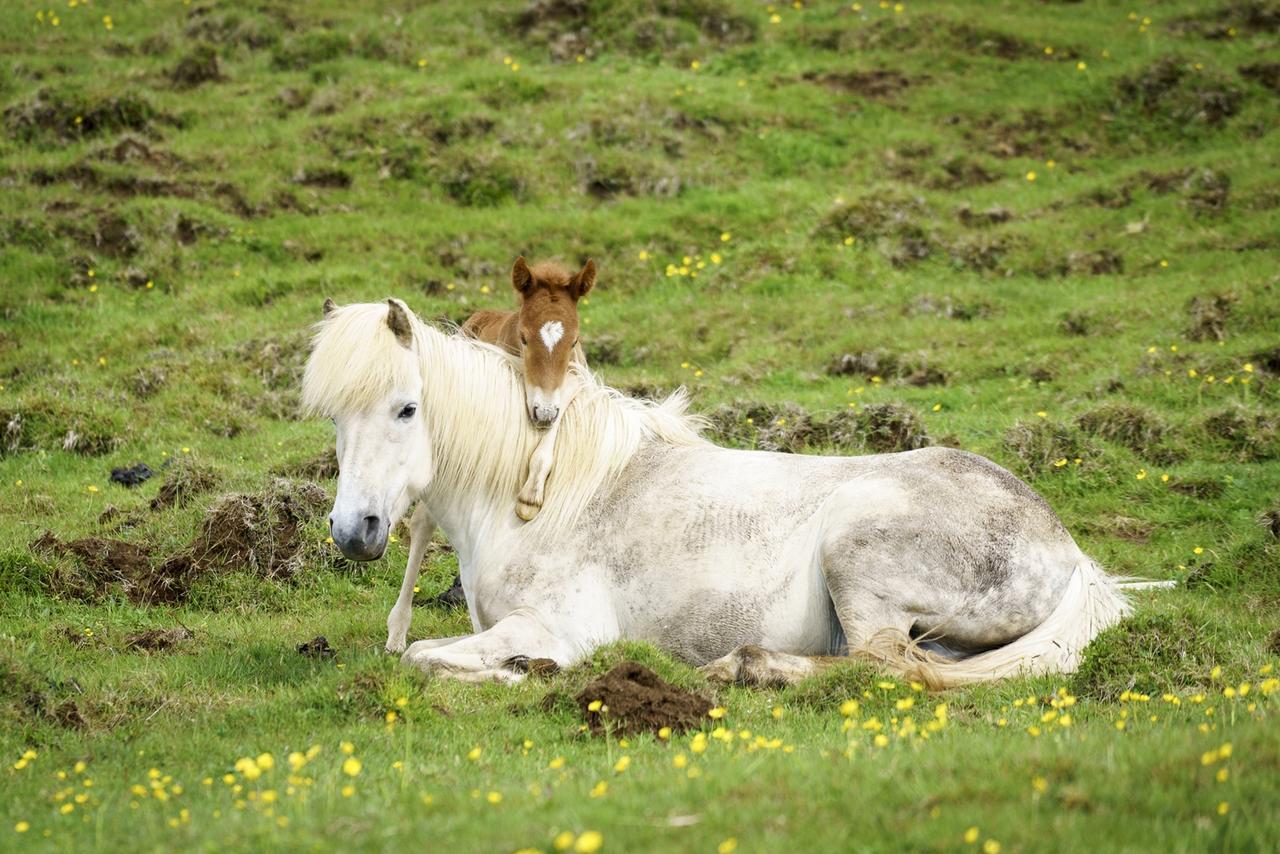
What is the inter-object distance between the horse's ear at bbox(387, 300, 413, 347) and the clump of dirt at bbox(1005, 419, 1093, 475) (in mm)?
6014

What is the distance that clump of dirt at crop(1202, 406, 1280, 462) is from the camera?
1131 centimetres

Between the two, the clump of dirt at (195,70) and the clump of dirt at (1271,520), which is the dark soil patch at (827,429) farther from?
the clump of dirt at (195,70)

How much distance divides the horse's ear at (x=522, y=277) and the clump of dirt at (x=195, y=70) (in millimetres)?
13716

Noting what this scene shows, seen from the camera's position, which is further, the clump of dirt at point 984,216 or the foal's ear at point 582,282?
the clump of dirt at point 984,216

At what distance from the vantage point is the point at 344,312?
7570 millimetres

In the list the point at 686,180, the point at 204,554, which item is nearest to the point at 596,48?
the point at 686,180

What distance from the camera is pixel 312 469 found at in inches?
455

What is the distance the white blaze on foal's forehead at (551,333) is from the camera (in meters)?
8.84

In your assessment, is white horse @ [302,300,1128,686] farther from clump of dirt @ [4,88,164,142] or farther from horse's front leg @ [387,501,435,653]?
clump of dirt @ [4,88,164,142]

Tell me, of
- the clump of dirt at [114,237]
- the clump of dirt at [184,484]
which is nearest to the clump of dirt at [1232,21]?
the clump of dirt at [114,237]

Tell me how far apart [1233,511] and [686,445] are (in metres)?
4.78

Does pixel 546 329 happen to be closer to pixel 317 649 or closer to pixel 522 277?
pixel 522 277

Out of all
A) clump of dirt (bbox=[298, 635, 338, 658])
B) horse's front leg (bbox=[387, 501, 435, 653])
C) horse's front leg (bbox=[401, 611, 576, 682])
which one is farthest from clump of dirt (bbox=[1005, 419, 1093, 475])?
clump of dirt (bbox=[298, 635, 338, 658])

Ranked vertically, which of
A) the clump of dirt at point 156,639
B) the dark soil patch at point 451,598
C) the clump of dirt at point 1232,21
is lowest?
the dark soil patch at point 451,598
